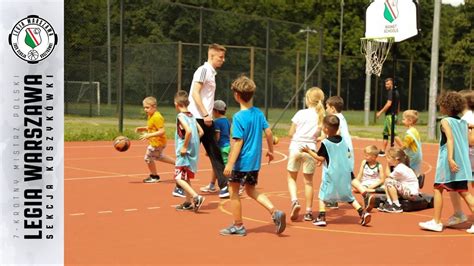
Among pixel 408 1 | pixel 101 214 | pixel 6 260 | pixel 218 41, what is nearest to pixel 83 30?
pixel 218 41

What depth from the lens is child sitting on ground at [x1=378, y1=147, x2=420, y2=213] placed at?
9.96m

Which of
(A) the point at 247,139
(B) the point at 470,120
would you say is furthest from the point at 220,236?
(B) the point at 470,120

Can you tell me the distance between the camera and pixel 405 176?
10094 millimetres

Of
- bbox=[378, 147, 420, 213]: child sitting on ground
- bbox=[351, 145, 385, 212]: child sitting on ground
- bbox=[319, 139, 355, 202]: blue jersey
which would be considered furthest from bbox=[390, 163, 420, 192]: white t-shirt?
bbox=[319, 139, 355, 202]: blue jersey

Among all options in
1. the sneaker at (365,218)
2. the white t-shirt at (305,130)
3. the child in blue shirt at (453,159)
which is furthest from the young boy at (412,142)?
the sneaker at (365,218)

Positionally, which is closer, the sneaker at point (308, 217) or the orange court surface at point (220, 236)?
the orange court surface at point (220, 236)

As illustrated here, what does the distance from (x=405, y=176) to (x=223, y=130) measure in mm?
2944

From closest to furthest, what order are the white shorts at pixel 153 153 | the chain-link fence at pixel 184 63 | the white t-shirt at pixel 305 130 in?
1. the white t-shirt at pixel 305 130
2. the white shorts at pixel 153 153
3. the chain-link fence at pixel 184 63

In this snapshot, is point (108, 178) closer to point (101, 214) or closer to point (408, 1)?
point (101, 214)

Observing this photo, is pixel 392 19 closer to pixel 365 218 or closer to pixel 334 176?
pixel 334 176

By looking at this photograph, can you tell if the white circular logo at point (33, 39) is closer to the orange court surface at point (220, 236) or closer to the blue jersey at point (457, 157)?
the orange court surface at point (220, 236)

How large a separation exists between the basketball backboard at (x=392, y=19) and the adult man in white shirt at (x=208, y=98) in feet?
14.3

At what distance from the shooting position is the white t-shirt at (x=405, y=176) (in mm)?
10031

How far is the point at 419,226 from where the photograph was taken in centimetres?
882
